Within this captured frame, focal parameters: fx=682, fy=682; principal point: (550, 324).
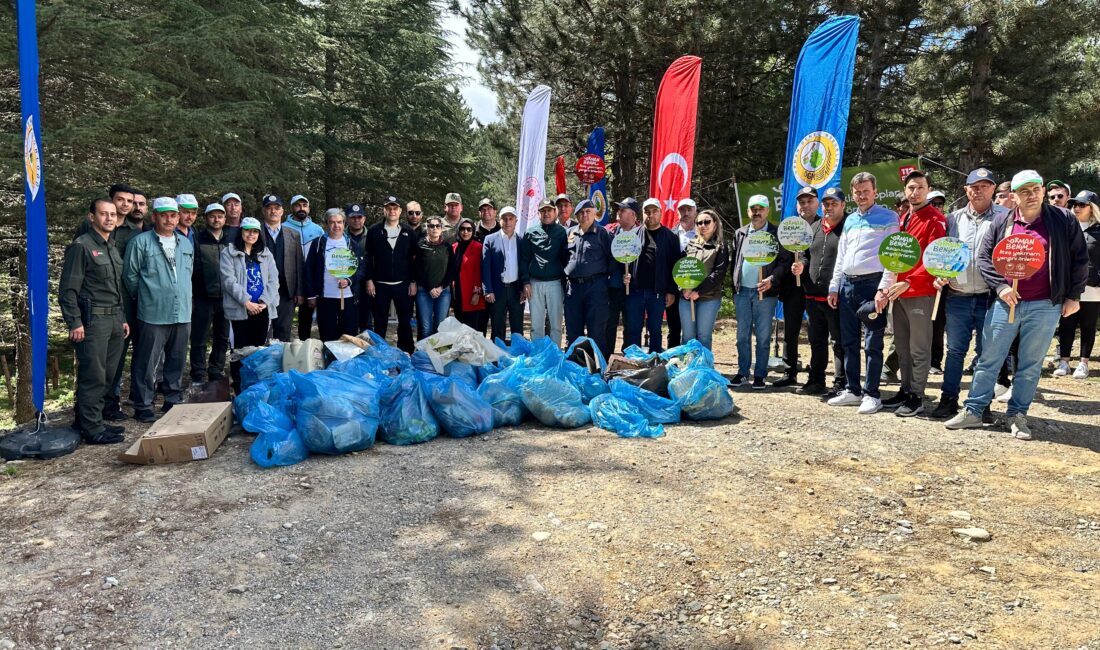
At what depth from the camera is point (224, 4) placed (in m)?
9.60

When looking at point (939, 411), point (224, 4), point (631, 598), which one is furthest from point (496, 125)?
point (631, 598)

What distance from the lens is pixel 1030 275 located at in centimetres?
475

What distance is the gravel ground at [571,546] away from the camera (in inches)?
110

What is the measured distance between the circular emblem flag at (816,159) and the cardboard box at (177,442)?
696cm

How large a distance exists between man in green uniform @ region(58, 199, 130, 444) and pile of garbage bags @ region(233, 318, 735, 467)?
954mm

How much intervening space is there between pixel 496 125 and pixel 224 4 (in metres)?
11.3

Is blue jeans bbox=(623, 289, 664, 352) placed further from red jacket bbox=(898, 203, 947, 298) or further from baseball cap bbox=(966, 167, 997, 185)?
baseball cap bbox=(966, 167, 997, 185)

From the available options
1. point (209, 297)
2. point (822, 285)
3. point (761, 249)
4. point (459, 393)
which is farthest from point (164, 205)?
point (822, 285)

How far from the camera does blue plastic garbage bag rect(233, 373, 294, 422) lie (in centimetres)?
494

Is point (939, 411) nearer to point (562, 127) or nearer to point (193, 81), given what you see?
point (193, 81)

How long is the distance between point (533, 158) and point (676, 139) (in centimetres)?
281

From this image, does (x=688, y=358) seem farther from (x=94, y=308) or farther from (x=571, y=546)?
(x=94, y=308)

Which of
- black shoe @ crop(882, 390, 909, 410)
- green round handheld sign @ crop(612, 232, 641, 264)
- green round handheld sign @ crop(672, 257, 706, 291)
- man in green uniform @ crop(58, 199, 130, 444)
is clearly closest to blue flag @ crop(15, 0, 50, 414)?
man in green uniform @ crop(58, 199, 130, 444)

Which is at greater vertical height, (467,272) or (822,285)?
(467,272)
